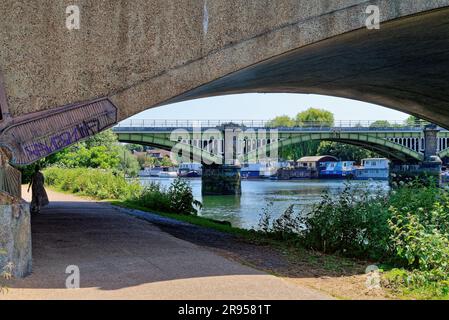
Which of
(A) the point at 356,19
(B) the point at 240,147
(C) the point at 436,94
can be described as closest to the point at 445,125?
(C) the point at 436,94

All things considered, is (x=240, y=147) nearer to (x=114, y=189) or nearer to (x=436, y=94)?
(x=114, y=189)

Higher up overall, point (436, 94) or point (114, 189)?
point (436, 94)

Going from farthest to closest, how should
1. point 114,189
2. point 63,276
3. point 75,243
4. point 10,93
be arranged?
point 114,189
point 75,243
point 10,93
point 63,276

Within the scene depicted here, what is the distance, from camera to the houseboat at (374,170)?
76162 millimetres

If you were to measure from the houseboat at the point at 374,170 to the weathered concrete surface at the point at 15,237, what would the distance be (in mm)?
70973

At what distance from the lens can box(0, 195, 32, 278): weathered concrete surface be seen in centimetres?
752

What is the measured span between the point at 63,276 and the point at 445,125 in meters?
16.7

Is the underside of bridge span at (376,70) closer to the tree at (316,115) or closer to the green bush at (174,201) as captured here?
the green bush at (174,201)

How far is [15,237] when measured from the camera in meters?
7.64

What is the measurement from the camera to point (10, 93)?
8773 millimetres

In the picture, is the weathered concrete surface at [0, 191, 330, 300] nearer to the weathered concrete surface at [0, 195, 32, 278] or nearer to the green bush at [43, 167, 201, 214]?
the weathered concrete surface at [0, 195, 32, 278]

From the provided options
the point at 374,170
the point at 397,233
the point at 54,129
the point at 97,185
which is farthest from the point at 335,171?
the point at 54,129

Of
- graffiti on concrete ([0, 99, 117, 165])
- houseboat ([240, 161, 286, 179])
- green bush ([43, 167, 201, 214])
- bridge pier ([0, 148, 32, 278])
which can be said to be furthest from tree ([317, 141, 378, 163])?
bridge pier ([0, 148, 32, 278])

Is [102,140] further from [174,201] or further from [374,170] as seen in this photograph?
[374,170]
